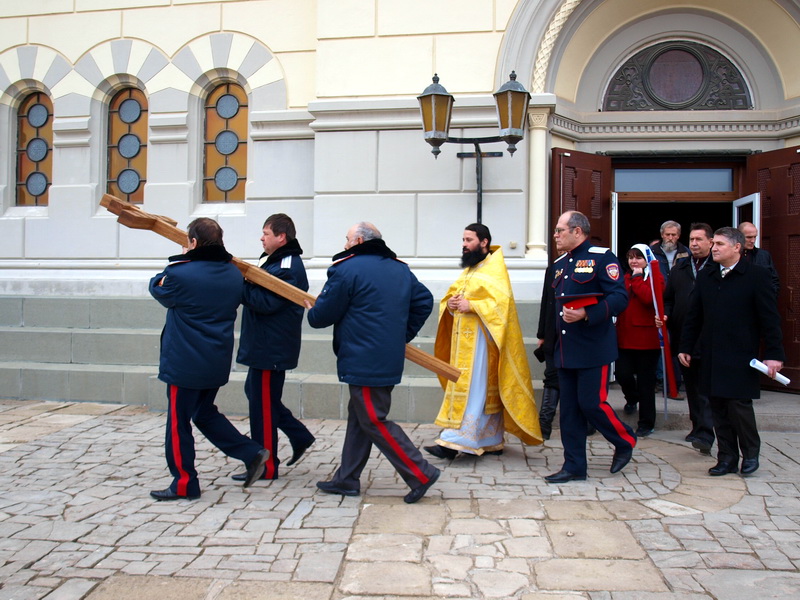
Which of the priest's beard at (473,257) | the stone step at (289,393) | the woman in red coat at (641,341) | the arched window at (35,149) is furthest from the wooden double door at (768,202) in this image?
the arched window at (35,149)

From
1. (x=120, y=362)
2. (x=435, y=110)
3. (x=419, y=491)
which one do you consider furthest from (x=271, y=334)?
(x=120, y=362)

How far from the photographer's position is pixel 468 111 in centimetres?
819

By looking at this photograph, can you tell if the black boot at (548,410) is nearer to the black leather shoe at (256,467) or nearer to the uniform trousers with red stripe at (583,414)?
the uniform trousers with red stripe at (583,414)

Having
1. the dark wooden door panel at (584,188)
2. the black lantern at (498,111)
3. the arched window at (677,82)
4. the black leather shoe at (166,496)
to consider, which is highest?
the arched window at (677,82)

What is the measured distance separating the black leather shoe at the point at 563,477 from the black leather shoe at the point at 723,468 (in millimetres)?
981

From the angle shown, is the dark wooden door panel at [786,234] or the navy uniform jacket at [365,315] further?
the dark wooden door panel at [786,234]

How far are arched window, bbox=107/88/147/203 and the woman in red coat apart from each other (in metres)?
6.05

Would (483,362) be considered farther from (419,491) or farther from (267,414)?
(267,414)

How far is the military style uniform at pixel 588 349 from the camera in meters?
5.28

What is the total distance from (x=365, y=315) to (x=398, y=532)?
1.32 m

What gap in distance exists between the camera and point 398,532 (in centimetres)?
427

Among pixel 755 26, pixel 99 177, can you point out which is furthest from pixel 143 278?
pixel 755 26

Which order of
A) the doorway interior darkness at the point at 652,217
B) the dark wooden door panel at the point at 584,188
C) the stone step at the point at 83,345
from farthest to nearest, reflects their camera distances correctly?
the doorway interior darkness at the point at 652,217 < the stone step at the point at 83,345 < the dark wooden door panel at the point at 584,188

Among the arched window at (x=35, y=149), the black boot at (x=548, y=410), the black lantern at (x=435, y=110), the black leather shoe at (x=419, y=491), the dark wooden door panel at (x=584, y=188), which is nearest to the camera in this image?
the black leather shoe at (x=419, y=491)
